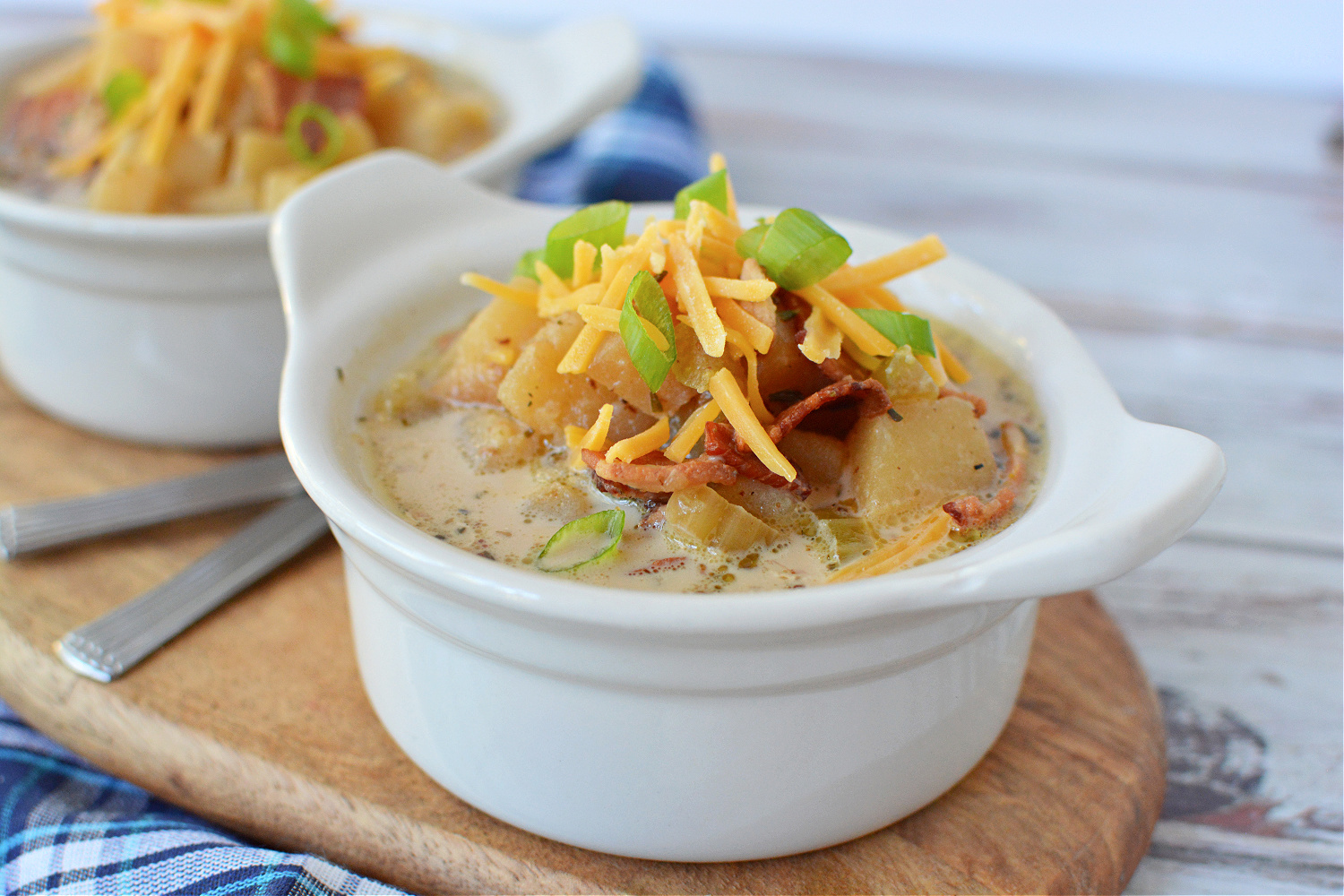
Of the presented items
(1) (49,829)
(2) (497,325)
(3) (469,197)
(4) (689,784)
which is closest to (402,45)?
(3) (469,197)

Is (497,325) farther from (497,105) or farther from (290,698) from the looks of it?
(497,105)

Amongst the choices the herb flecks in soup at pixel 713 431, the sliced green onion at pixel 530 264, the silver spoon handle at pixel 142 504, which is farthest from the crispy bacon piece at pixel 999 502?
the silver spoon handle at pixel 142 504

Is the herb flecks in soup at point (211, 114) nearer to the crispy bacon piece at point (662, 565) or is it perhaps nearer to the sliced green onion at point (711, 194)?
the sliced green onion at point (711, 194)

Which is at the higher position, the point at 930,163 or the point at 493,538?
the point at 493,538

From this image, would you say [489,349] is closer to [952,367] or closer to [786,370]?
[786,370]

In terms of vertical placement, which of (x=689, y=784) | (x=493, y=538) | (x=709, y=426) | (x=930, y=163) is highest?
(x=709, y=426)

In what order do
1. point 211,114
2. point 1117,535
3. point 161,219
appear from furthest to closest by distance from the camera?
point 211,114, point 161,219, point 1117,535

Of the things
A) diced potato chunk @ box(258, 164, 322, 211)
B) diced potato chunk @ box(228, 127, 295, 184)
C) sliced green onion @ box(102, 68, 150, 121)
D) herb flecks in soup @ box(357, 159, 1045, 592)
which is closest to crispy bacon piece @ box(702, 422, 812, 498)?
herb flecks in soup @ box(357, 159, 1045, 592)

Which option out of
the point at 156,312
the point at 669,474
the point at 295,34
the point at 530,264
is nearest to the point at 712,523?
the point at 669,474
